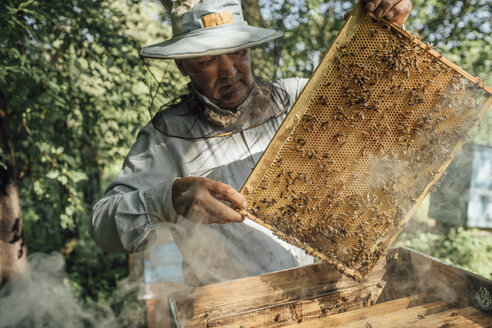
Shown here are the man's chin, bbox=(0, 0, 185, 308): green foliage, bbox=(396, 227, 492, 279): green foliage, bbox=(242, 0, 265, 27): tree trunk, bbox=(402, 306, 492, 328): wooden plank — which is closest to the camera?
bbox=(402, 306, 492, 328): wooden plank

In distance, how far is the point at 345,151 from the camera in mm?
1663

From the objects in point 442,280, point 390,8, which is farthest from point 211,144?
point 442,280

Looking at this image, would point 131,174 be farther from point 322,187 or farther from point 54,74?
point 54,74

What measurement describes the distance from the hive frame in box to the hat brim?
0.49 meters

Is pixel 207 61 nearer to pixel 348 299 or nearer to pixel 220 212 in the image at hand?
pixel 220 212

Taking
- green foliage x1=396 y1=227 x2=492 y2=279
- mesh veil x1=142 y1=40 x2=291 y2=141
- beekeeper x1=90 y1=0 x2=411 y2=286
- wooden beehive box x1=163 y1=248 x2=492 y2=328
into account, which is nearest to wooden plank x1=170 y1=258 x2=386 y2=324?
wooden beehive box x1=163 y1=248 x2=492 y2=328

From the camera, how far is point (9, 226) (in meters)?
3.69

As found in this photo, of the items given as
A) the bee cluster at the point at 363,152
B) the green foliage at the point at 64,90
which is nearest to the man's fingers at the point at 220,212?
the bee cluster at the point at 363,152

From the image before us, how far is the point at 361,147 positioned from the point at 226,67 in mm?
962

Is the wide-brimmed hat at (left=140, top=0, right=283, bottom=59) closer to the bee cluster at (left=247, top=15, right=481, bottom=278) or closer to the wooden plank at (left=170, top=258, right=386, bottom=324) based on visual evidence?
the bee cluster at (left=247, top=15, right=481, bottom=278)

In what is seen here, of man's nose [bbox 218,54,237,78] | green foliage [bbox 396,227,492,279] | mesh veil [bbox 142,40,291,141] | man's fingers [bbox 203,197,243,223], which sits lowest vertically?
green foliage [bbox 396,227,492,279]

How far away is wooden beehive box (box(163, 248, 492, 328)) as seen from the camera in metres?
1.51

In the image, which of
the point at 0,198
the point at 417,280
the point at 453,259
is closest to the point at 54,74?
the point at 0,198

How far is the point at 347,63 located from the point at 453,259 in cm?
547
